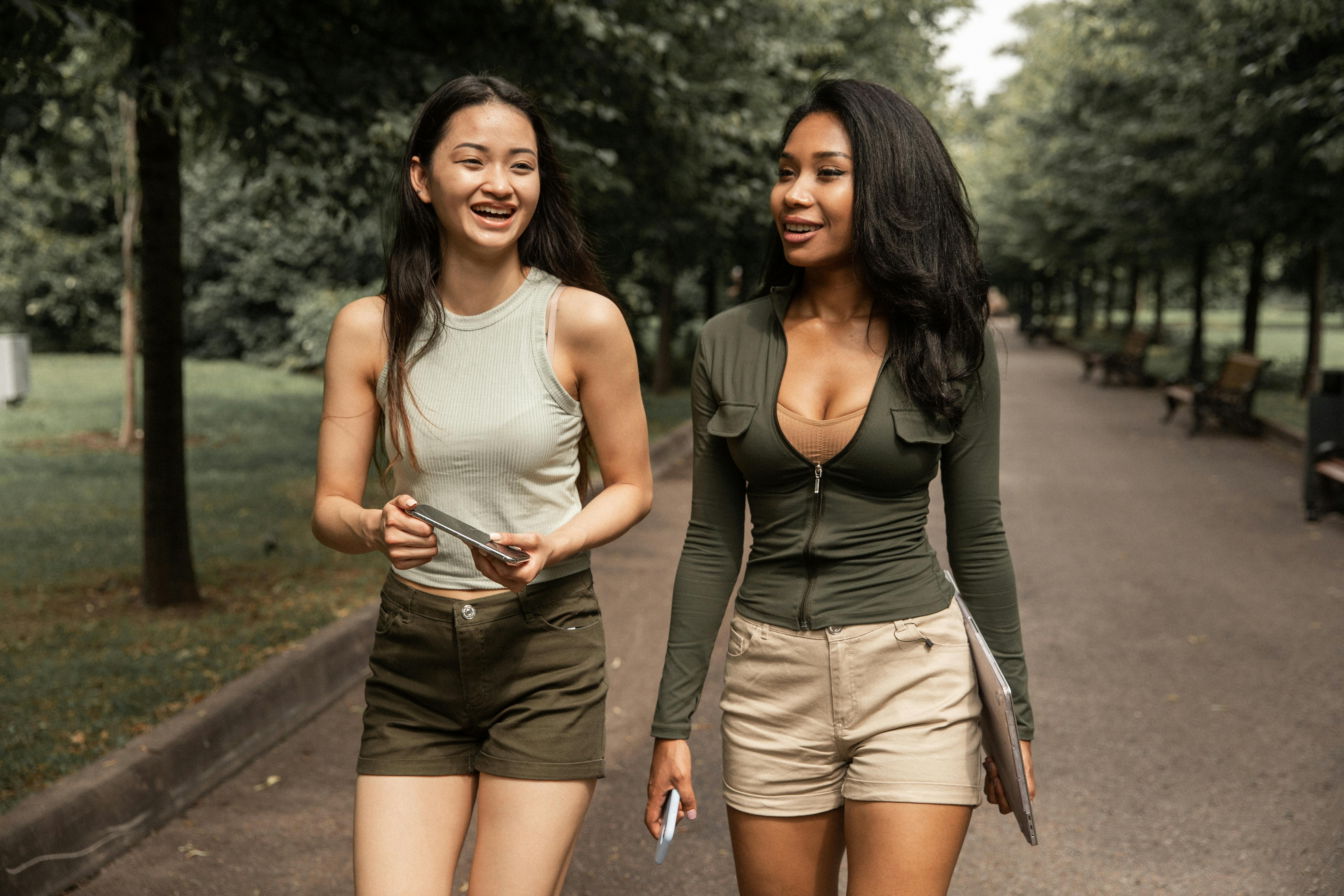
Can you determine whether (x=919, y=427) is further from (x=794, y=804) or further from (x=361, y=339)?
(x=361, y=339)

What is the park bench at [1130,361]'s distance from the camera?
1049 inches

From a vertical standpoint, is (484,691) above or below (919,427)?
below

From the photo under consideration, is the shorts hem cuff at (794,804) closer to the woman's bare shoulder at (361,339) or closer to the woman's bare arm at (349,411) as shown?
the woman's bare arm at (349,411)

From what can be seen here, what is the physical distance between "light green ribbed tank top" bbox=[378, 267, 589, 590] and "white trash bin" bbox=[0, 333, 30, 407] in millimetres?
17927

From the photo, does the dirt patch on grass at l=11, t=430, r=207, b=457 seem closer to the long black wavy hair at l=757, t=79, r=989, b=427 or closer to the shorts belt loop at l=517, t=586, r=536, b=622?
the shorts belt loop at l=517, t=586, r=536, b=622

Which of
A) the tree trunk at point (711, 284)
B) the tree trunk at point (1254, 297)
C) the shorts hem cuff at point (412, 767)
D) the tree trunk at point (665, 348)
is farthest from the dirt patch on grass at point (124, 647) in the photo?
the tree trunk at point (1254, 297)

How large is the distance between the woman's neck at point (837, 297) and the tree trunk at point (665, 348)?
18429 mm

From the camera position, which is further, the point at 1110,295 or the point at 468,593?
the point at 1110,295

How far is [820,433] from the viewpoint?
7.96ft

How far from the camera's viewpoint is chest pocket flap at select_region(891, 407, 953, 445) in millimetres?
2404

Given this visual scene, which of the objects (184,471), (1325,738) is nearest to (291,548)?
(184,471)

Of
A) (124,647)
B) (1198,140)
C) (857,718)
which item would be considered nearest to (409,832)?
(857,718)

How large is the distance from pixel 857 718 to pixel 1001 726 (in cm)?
27

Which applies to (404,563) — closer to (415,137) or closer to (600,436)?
(600,436)
